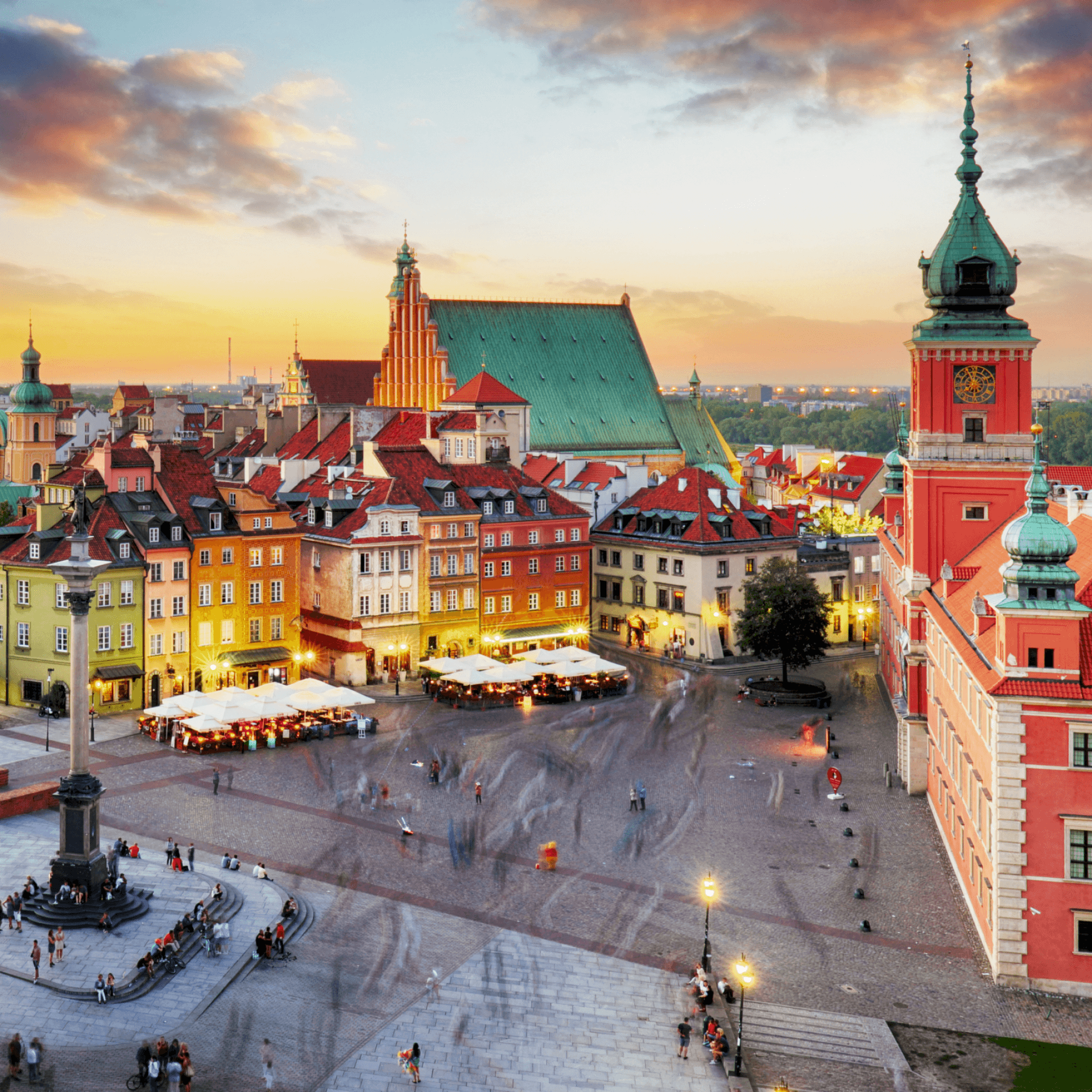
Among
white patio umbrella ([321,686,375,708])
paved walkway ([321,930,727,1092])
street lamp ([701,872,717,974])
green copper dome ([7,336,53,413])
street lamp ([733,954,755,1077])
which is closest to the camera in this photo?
paved walkway ([321,930,727,1092])

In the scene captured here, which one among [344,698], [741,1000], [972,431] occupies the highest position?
[972,431]

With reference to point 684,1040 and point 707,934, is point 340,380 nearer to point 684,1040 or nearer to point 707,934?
point 707,934

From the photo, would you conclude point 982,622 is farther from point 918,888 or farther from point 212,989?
point 212,989

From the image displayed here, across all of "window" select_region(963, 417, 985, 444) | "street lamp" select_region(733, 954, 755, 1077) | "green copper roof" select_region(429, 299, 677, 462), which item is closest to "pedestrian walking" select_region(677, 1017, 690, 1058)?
"street lamp" select_region(733, 954, 755, 1077)

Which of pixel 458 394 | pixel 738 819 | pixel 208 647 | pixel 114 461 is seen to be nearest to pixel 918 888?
pixel 738 819

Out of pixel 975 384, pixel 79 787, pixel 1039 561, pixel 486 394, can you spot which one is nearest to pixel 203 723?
pixel 79 787

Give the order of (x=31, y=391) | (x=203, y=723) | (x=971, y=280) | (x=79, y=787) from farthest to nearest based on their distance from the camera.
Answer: (x=31, y=391)
(x=203, y=723)
(x=971, y=280)
(x=79, y=787)

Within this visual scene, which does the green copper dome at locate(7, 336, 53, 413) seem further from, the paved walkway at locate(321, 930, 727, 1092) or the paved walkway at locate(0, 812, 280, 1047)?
the paved walkway at locate(321, 930, 727, 1092)
